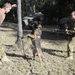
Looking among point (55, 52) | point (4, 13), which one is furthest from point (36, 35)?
point (55, 52)

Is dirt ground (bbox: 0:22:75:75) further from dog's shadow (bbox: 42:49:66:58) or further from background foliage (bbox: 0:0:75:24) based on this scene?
background foliage (bbox: 0:0:75:24)

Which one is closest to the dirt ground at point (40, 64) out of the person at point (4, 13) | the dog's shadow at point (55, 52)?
the dog's shadow at point (55, 52)

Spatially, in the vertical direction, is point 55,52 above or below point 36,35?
below

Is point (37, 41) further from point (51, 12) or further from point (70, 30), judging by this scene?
point (51, 12)

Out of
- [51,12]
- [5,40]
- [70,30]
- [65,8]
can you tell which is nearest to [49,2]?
[51,12]

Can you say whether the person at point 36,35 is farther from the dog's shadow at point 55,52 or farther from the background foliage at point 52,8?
the background foliage at point 52,8

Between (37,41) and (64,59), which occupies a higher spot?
(37,41)

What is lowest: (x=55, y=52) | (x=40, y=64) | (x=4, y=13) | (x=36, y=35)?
A: (x=55, y=52)

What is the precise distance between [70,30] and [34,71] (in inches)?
75.9

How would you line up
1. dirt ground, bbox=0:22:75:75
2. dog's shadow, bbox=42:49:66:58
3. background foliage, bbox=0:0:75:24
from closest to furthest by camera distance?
1. dirt ground, bbox=0:22:75:75
2. dog's shadow, bbox=42:49:66:58
3. background foliage, bbox=0:0:75:24

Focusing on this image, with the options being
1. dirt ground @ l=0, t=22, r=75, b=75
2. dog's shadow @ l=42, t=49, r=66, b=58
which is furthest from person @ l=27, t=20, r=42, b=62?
dog's shadow @ l=42, t=49, r=66, b=58

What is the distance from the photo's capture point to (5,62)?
911cm

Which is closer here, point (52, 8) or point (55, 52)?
point (55, 52)

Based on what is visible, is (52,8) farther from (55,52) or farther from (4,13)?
(4,13)
